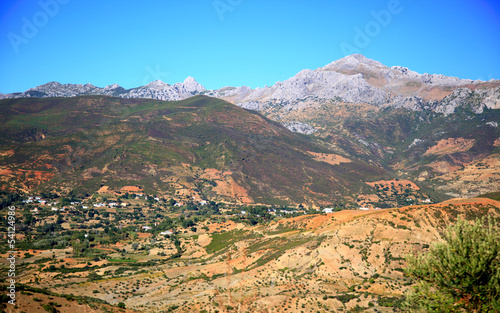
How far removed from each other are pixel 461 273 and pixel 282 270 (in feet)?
145

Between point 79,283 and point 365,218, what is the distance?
58223mm

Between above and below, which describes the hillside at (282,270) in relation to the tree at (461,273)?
below

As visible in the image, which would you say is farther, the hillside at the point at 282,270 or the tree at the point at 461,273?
the hillside at the point at 282,270

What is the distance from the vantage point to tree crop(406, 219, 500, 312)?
2369 centimetres

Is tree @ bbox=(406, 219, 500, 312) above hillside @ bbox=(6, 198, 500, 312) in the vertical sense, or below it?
above

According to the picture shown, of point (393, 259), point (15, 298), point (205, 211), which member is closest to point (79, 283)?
point (15, 298)

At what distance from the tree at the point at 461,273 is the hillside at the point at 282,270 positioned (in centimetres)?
1700

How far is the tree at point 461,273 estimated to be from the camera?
23.7 m

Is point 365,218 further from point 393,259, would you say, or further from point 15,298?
point 15,298

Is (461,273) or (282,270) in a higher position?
(461,273)

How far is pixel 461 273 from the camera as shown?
24281mm

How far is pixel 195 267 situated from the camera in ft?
263

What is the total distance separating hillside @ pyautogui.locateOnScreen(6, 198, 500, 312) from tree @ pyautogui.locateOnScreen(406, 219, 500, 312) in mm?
17000

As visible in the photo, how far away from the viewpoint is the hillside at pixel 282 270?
4972 cm
